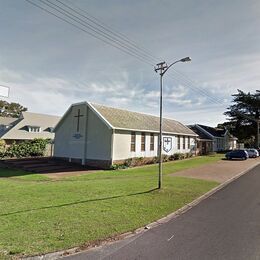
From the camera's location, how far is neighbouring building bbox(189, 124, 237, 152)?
46653mm

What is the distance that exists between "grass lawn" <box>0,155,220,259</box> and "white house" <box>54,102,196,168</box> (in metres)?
10.8

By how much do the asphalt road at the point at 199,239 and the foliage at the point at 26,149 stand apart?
26574 mm

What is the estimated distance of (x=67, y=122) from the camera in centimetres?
2881

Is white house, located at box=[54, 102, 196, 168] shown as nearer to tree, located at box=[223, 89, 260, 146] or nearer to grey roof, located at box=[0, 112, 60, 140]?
grey roof, located at box=[0, 112, 60, 140]

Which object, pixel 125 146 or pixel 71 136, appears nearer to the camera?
pixel 125 146

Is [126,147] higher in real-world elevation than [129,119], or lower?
lower

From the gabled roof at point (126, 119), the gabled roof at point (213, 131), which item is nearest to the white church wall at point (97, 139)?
the gabled roof at point (126, 119)

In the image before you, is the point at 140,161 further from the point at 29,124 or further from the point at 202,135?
the point at 202,135

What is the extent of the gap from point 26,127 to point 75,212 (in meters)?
38.1

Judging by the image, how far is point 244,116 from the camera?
60.4 m

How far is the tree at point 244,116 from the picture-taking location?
61575mm

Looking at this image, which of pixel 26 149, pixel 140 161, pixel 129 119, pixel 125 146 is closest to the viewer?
pixel 125 146

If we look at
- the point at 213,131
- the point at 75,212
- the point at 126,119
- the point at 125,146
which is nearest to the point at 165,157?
the point at 126,119

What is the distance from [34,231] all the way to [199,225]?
4.46 metres
